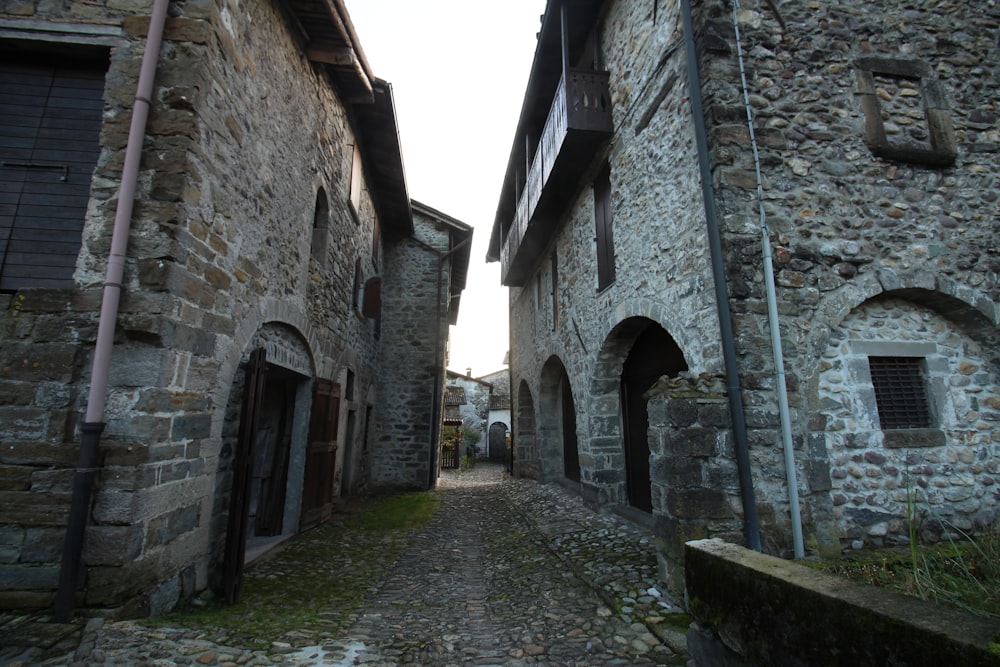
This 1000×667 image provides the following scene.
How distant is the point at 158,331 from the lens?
10.3ft

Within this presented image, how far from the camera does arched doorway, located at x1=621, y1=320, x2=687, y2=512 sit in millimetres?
6309

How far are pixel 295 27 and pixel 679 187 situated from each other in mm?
4606

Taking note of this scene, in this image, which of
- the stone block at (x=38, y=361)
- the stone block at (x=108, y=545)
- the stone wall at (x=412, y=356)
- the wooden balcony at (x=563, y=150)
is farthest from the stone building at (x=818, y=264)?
the stone wall at (x=412, y=356)

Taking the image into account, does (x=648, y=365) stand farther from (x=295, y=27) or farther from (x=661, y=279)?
(x=295, y=27)

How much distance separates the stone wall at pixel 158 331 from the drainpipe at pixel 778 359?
462 centimetres

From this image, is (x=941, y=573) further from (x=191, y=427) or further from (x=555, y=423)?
(x=555, y=423)

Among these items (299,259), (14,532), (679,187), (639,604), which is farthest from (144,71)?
(639,604)

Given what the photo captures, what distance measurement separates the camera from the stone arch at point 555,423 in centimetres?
1013

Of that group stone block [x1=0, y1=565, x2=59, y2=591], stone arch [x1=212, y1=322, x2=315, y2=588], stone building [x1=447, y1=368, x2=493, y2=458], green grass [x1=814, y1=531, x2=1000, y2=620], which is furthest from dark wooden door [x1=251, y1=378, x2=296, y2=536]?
stone building [x1=447, y1=368, x2=493, y2=458]

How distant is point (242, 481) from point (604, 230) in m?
5.48

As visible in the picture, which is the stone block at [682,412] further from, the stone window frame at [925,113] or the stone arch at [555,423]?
the stone arch at [555,423]

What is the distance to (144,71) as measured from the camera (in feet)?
11.1

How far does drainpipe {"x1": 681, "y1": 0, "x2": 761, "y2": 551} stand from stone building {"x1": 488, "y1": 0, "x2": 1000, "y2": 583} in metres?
0.02

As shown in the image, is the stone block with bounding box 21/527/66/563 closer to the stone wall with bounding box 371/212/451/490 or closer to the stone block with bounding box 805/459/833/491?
the stone block with bounding box 805/459/833/491
